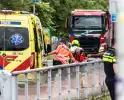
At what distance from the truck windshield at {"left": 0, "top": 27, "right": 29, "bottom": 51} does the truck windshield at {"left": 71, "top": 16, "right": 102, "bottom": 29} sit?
15.4 metres

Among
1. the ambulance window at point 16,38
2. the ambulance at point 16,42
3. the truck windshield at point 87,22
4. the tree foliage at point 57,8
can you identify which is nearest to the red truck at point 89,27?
the truck windshield at point 87,22

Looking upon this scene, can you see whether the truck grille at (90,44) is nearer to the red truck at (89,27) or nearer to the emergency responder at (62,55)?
the red truck at (89,27)

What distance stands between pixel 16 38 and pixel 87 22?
52.1 feet

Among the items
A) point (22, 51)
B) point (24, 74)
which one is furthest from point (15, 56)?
point (24, 74)

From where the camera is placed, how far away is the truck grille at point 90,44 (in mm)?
30219

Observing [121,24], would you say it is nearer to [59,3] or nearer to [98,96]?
[98,96]

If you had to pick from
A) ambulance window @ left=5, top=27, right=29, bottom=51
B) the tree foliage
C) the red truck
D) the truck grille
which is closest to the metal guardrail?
ambulance window @ left=5, top=27, right=29, bottom=51

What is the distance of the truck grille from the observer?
30.2m

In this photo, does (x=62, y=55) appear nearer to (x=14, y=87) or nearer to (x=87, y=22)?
(x=14, y=87)

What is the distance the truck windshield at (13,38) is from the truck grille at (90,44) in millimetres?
16143

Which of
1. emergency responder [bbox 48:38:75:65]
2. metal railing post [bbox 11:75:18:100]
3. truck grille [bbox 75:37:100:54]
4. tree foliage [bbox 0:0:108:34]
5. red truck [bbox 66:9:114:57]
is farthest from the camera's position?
tree foliage [bbox 0:0:108:34]

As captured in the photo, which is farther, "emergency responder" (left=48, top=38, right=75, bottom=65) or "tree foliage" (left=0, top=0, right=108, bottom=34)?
"tree foliage" (left=0, top=0, right=108, bottom=34)

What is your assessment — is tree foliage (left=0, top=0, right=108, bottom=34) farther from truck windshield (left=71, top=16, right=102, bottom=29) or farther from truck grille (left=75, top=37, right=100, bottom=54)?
truck grille (left=75, top=37, right=100, bottom=54)

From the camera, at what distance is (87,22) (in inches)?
1166
